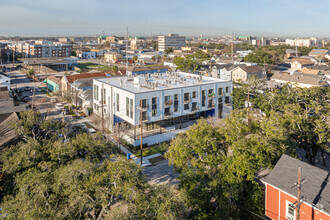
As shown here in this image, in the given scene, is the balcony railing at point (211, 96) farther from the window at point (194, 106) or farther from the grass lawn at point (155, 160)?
the grass lawn at point (155, 160)

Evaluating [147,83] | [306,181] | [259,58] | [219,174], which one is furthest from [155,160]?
[259,58]

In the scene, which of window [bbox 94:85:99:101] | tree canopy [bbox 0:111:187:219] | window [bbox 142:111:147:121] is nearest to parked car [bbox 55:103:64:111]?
window [bbox 94:85:99:101]

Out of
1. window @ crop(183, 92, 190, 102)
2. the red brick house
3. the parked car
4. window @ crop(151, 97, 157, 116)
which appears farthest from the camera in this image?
the parked car

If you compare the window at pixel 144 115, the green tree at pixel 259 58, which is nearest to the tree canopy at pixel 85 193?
the window at pixel 144 115

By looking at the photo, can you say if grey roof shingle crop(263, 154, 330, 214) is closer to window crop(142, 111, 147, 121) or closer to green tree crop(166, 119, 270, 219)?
green tree crop(166, 119, 270, 219)

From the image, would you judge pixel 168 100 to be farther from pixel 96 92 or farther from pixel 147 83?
pixel 96 92
